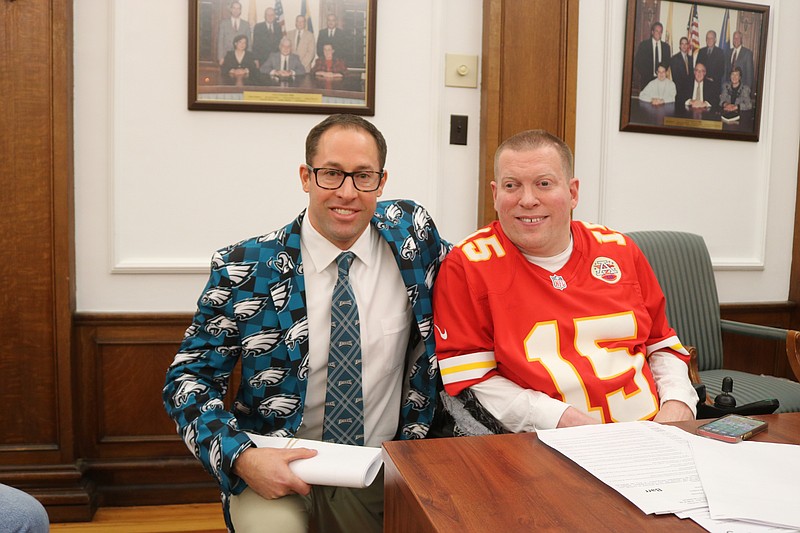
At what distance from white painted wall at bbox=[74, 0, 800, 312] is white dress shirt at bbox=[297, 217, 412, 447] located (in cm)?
113

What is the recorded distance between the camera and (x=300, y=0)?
8.96 feet

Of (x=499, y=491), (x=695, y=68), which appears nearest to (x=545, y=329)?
(x=499, y=491)

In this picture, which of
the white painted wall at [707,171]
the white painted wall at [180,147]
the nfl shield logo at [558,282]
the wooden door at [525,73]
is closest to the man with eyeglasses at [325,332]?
the nfl shield logo at [558,282]

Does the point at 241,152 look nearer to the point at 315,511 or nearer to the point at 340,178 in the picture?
the point at 340,178

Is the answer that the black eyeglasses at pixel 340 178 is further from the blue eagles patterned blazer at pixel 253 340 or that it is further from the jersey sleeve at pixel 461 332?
the jersey sleeve at pixel 461 332

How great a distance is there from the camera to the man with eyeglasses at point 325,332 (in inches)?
63.9

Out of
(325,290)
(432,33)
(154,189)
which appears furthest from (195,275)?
(432,33)

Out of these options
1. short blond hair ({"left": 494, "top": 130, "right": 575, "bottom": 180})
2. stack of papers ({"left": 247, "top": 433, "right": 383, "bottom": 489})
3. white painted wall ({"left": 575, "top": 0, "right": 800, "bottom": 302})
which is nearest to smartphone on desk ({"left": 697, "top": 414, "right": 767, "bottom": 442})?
stack of papers ({"left": 247, "top": 433, "right": 383, "bottom": 489})

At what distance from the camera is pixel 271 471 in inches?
55.0

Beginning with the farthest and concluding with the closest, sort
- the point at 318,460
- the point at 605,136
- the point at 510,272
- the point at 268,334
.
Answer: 1. the point at 605,136
2. the point at 510,272
3. the point at 268,334
4. the point at 318,460

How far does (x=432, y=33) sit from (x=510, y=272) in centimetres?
155

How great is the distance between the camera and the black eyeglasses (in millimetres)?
1697

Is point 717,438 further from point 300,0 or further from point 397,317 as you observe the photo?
point 300,0

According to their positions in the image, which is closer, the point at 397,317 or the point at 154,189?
the point at 397,317
